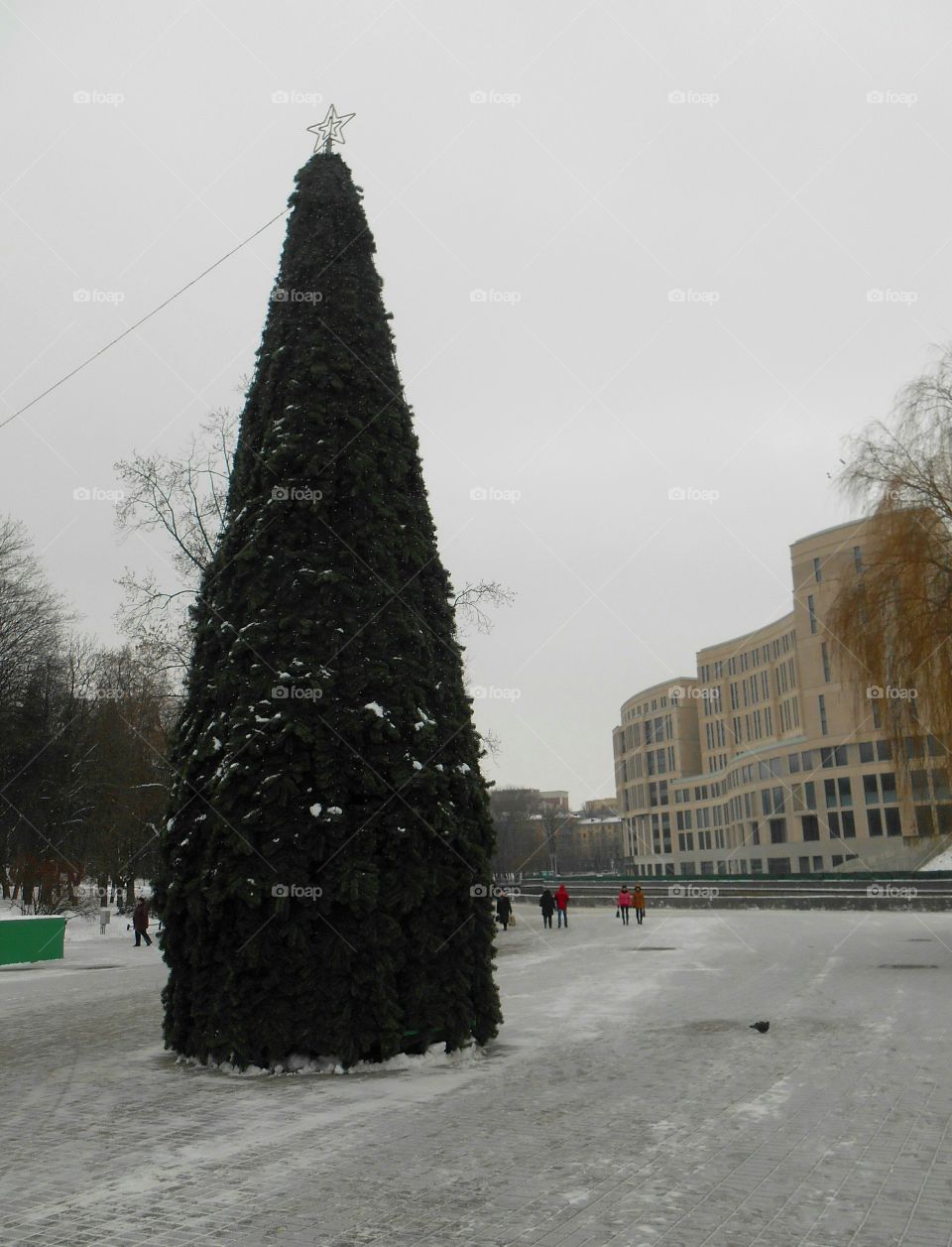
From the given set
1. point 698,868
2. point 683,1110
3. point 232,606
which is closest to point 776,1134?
point 683,1110

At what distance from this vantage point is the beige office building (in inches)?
2795

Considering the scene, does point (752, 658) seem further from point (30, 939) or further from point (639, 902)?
point (30, 939)

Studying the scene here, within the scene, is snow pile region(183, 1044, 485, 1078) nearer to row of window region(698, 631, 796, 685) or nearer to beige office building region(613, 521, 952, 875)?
beige office building region(613, 521, 952, 875)

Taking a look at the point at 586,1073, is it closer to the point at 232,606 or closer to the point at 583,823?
the point at 232,606

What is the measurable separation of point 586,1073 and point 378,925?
228cm

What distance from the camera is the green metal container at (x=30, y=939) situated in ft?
80.7

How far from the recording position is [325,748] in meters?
9.73

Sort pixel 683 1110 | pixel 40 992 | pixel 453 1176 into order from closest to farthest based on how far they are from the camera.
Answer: pixel 453 1176 < pixel 683 1110 < pixel 40 992

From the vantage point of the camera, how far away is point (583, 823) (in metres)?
194

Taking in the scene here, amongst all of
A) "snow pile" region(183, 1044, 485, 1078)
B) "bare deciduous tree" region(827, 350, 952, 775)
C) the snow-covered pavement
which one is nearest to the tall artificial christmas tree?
"snow pile" region(183, 1044, 485, 1078)

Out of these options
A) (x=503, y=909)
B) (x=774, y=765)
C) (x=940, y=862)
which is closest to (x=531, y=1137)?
(x=503, y=909)

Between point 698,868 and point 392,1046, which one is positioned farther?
point 698,868

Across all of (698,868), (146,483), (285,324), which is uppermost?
(146,483)

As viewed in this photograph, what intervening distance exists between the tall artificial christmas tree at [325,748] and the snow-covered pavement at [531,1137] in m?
0.72
